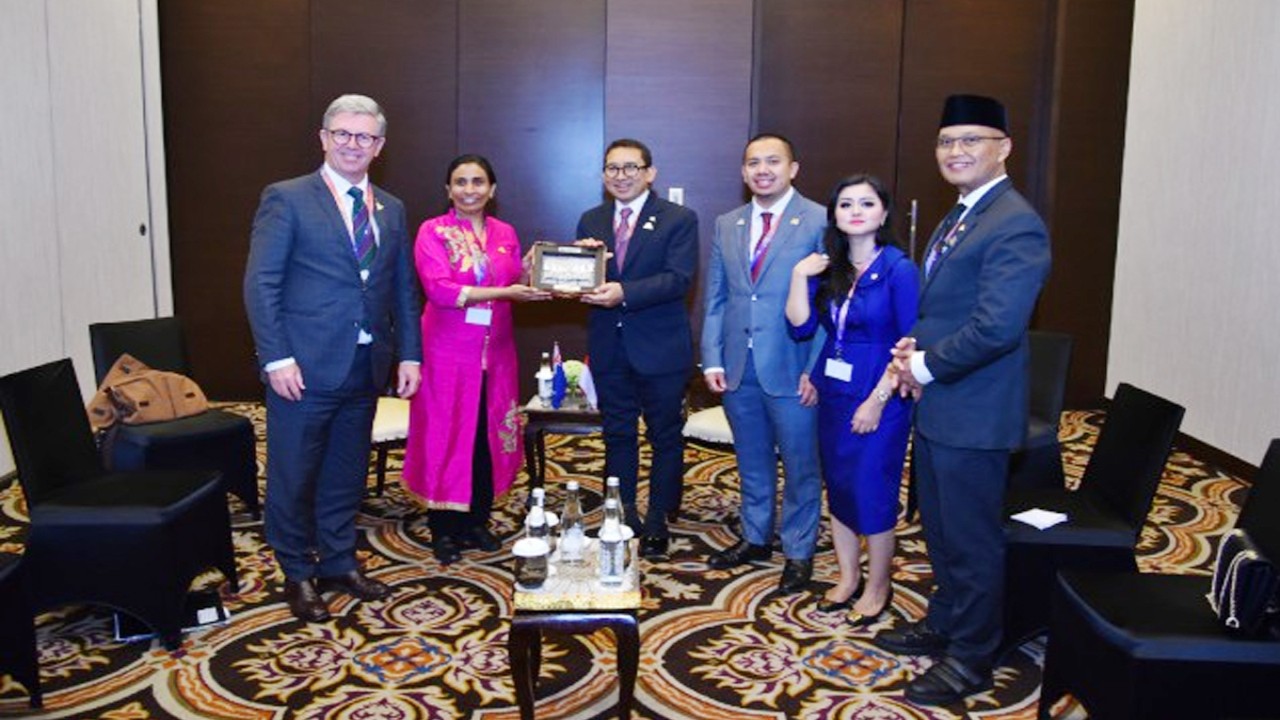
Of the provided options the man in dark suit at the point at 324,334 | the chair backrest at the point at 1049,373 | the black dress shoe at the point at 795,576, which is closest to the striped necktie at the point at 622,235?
the man in dark suit at the point at 324,334

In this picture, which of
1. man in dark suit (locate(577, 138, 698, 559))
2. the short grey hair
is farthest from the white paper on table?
the short grey hair

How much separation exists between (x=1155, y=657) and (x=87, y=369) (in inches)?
234

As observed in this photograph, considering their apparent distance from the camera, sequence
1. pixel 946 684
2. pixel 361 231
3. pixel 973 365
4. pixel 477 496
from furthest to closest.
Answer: pixel 477 496
pixel 361 231
pixel 946 684
pixel 973 365

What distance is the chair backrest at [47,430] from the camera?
349cm

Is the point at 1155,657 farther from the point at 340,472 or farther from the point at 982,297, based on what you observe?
the point at 340,472

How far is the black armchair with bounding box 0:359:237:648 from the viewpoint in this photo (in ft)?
11.3

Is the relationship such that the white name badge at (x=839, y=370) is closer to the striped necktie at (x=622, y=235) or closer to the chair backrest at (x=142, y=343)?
A: the striped necktie at (x=622, y=235)

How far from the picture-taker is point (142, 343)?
504 cm

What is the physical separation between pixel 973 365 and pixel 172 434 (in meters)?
3.46

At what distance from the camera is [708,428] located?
16.1 ft

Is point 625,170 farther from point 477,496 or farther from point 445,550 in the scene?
point 445,550

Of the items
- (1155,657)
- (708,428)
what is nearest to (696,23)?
(708,428)

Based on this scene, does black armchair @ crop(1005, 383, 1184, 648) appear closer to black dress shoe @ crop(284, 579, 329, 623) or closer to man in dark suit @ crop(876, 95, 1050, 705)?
man in dark suit @ crop(876, 95, 1050, 705)

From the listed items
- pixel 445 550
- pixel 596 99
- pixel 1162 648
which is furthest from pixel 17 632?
pixel 596 99
